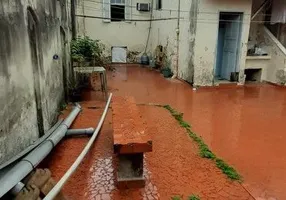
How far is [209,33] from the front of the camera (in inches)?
375

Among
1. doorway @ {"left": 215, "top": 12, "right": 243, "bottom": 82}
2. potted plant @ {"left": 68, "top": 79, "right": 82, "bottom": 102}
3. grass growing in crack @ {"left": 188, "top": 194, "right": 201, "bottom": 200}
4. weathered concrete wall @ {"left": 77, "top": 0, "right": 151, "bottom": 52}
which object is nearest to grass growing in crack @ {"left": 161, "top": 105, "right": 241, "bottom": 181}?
grass growing in crack @ {"left": 188, "top": 194, "right": 201, "bottom": 200}

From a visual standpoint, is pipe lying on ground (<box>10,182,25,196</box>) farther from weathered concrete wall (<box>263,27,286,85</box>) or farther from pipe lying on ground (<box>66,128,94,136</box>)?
weathered concrete wall (<box>263,27,286,85</box>)

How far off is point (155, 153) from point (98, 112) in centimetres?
246

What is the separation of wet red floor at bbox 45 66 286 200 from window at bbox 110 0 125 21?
20.9ft

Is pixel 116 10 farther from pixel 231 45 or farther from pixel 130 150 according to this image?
pixel 130 150

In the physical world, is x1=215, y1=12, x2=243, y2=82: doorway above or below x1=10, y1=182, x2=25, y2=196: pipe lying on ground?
above

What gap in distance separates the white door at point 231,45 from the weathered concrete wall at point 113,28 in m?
5.46

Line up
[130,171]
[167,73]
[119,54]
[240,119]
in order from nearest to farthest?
[130,171] < [240,119] < [167,73] < [119,54]

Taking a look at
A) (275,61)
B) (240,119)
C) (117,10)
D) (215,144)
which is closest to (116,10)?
(117,10)

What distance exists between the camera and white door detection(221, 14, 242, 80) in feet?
32.7

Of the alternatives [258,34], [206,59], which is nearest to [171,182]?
[206,59]

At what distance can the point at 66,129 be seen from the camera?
483 cm

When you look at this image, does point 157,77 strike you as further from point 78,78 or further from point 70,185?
point 70,185

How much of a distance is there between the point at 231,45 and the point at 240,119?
471cm
